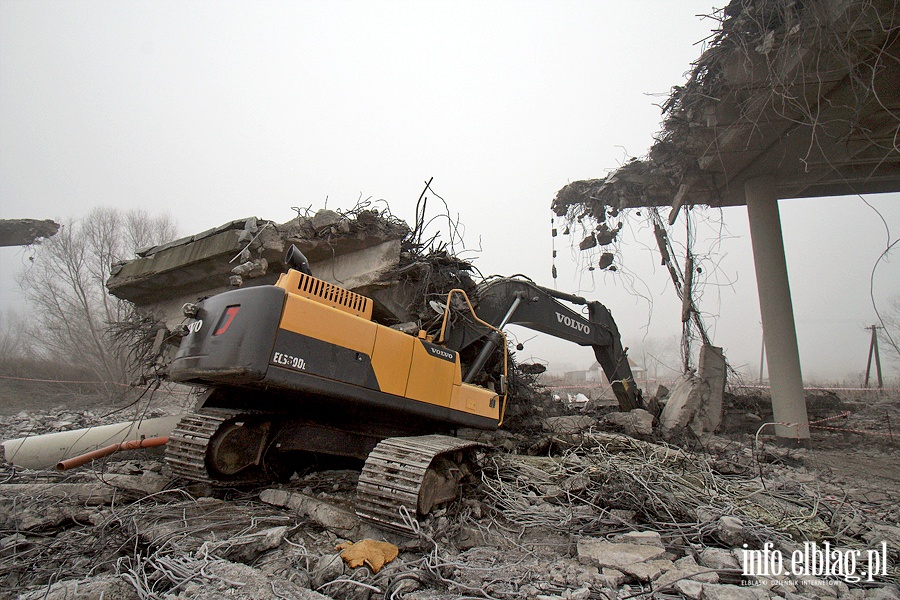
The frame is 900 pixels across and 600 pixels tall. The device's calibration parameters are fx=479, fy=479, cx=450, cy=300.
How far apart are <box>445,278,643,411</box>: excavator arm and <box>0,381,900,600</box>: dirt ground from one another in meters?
1.12

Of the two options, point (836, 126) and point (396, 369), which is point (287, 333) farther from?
point (836, 126)

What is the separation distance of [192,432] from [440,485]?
192cm

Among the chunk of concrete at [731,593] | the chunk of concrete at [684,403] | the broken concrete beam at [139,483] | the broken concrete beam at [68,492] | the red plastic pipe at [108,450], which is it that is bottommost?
the broken concrete beam at [68,492]

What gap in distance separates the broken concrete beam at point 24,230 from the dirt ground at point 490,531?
1058 cm

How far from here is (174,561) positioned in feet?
7.25

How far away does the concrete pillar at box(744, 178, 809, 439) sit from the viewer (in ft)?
21.2

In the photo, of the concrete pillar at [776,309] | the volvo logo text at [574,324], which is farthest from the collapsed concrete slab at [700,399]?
the volvo logo text at [574,324]

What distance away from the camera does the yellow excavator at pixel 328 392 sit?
9.46 feet

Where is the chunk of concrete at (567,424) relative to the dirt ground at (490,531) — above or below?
above

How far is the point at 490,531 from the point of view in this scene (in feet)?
9.59

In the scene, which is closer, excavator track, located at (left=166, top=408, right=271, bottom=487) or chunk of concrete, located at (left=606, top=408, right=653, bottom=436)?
excavator track, located at (left=166, top=408, right=271, bottom=487)

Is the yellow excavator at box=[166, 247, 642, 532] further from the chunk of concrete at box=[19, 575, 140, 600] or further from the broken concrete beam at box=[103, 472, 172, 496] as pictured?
the chunk of concrete at box=[19, 575, 140, 600]

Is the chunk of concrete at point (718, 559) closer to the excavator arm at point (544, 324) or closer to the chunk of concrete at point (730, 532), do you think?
the chunk of concrete at point (730, 532)

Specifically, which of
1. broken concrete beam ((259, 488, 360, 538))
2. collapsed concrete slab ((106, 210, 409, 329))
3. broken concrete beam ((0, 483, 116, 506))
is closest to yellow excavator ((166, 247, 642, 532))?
broken concrete beam ((259, 488, 360, 538))
